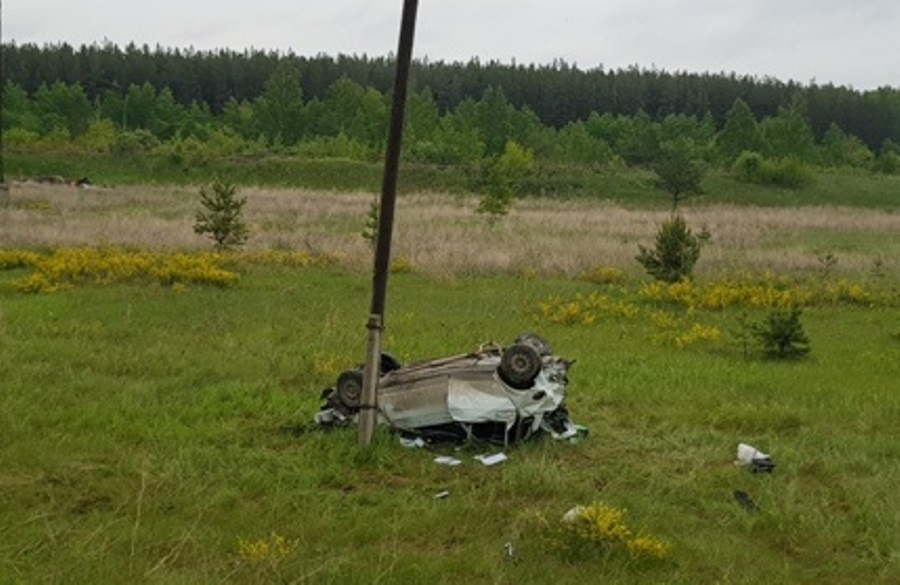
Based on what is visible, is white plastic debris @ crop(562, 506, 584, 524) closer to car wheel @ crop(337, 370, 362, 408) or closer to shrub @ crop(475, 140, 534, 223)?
car wheel @ crop(337, 370, 362, 408)

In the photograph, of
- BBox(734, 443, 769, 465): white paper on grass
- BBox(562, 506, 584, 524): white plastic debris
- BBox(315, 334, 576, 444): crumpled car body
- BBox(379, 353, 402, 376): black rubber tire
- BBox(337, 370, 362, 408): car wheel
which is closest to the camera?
BBox(562, 506, 584, 524): white plastic debris

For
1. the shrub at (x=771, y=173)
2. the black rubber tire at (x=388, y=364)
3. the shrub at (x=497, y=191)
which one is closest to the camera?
the black rubber tire at (x=388, y=364)

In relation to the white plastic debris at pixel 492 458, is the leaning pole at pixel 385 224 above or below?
above

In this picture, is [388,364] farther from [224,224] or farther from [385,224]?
[224,224]

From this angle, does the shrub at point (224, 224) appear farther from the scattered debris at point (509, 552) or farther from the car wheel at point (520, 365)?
the scattered debris at point (509, 552)

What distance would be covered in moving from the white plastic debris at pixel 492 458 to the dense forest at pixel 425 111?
38.8m

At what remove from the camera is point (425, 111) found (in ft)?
238

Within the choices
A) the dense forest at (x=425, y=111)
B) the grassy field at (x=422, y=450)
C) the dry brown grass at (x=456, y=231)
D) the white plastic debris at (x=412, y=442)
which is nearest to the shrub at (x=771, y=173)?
the dense forest at (x=425, y=111)

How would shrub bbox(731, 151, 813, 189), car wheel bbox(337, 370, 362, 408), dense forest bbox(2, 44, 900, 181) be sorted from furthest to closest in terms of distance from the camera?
dense forest bbox(2, 44, 900, 181) < shrub bbox(731, 151, 813, 189) < car wheel bbox(337, 370, 362, 408)

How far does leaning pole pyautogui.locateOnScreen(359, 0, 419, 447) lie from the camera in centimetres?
697

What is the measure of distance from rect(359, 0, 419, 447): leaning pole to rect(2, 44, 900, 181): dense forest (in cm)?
3820

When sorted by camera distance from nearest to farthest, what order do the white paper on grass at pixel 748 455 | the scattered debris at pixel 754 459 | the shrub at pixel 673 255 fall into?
the scattered debris at pixel 754 459
the white paper on grass at pixel 748 455
the shrub at pixel 673 255

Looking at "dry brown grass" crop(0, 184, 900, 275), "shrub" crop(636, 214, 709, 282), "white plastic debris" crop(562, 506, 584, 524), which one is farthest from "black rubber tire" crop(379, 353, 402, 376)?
"dry brown grass" crop(0, 184, 900, 275)

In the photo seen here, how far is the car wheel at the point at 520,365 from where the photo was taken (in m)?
7.26
